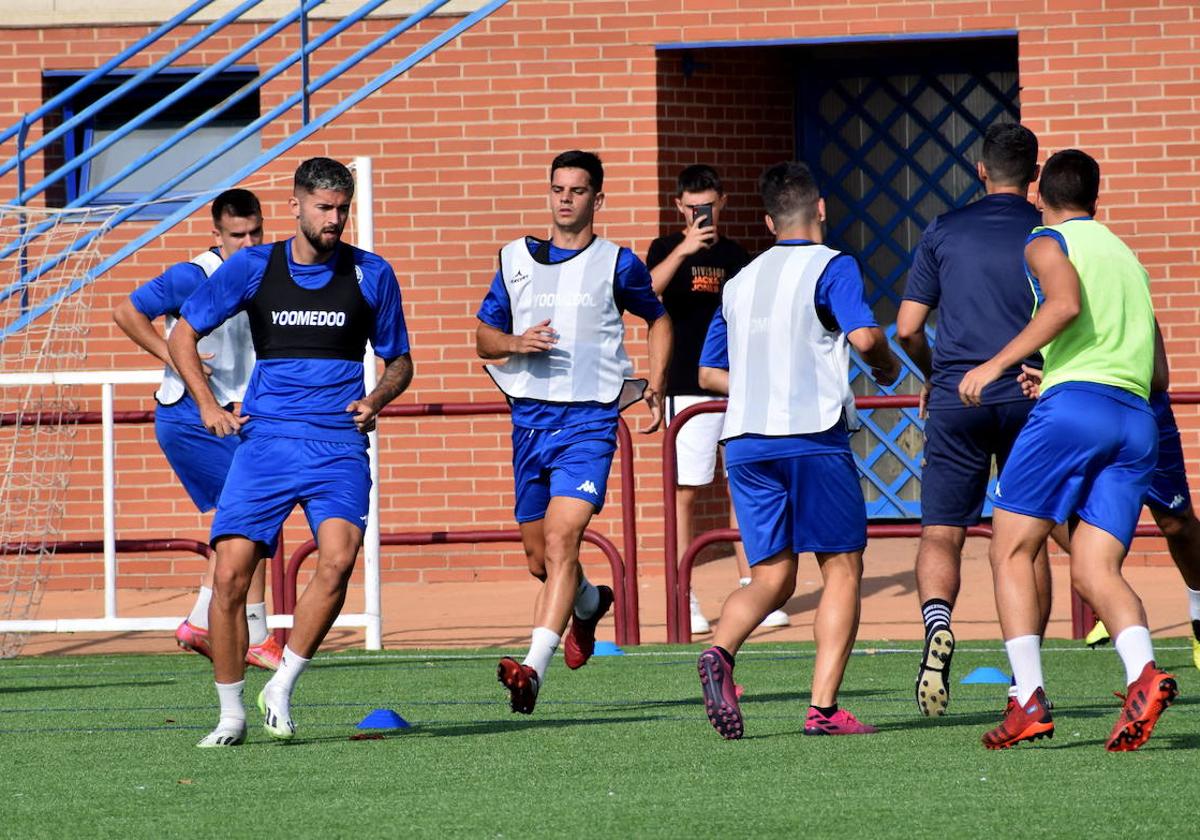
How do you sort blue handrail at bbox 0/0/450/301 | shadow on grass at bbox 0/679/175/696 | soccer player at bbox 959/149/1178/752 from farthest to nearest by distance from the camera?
blue handrail at bbox 0/0/450/301, shadow on grass at bbox 0/679/175/696, soccer player at bbox 959/149/1178/752

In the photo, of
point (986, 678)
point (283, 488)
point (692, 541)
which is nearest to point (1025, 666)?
point (986, 678)

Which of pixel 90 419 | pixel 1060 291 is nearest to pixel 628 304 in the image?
pixel 1060 291

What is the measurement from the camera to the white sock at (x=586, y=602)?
8.88 metres

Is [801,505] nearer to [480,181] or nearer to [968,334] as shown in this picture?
[968,334]

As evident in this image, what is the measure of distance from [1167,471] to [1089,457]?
1.47 meters

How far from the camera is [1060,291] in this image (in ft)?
22.0

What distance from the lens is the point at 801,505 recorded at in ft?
24.5

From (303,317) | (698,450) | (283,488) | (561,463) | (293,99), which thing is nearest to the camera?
(283,488)

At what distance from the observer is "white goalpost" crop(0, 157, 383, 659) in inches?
427

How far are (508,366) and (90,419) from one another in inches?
142

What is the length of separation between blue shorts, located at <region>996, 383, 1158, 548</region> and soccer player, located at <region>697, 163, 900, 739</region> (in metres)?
0.71

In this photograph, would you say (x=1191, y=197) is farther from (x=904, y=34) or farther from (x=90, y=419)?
(x=90, y=419)

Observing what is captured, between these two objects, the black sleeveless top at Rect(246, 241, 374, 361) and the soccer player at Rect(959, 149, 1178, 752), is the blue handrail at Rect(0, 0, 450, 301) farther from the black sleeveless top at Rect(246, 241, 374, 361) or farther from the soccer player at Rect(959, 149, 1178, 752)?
the soccer player at Rect(959, 149, 1178, 752)

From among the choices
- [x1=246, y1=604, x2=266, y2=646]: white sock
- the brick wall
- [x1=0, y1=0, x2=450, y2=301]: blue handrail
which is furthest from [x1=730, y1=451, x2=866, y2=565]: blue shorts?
[x1=0, y1=0, x2=450, y2=301]: blue handrail
